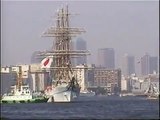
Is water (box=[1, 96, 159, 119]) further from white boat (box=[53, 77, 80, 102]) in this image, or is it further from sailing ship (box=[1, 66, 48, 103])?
white boat (box=[53, 77, 80, 102])

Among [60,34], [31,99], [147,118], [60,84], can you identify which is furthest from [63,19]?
[147,118]

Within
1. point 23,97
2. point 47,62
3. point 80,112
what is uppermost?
point 47,62

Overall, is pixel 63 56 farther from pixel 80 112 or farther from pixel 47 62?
pixel 80 112

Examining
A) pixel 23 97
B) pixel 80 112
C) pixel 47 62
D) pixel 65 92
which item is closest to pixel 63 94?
pixel 65 92

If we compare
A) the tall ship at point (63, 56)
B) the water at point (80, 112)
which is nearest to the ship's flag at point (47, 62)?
the tall ship at point (63, 56)

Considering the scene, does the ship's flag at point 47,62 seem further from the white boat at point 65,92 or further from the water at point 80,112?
the water at point 80,112

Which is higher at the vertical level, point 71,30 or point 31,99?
point 71,30

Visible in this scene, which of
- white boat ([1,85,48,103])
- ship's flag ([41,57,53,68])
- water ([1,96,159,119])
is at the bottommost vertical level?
water ([1,96,159,119])

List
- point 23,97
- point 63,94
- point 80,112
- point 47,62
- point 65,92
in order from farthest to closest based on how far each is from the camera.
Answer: point 47,62 → point 65,92 → point 63,94 → point 23,97 → point 80,112

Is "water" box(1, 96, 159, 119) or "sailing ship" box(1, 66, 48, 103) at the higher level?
"sailing ship" box(1, 66, 48, 103)

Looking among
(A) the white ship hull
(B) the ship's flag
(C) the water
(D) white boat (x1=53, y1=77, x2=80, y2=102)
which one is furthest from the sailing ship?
(C) the water

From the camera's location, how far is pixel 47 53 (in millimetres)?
185375

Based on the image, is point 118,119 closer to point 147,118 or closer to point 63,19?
point 147,118

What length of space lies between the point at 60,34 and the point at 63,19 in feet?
16.8
